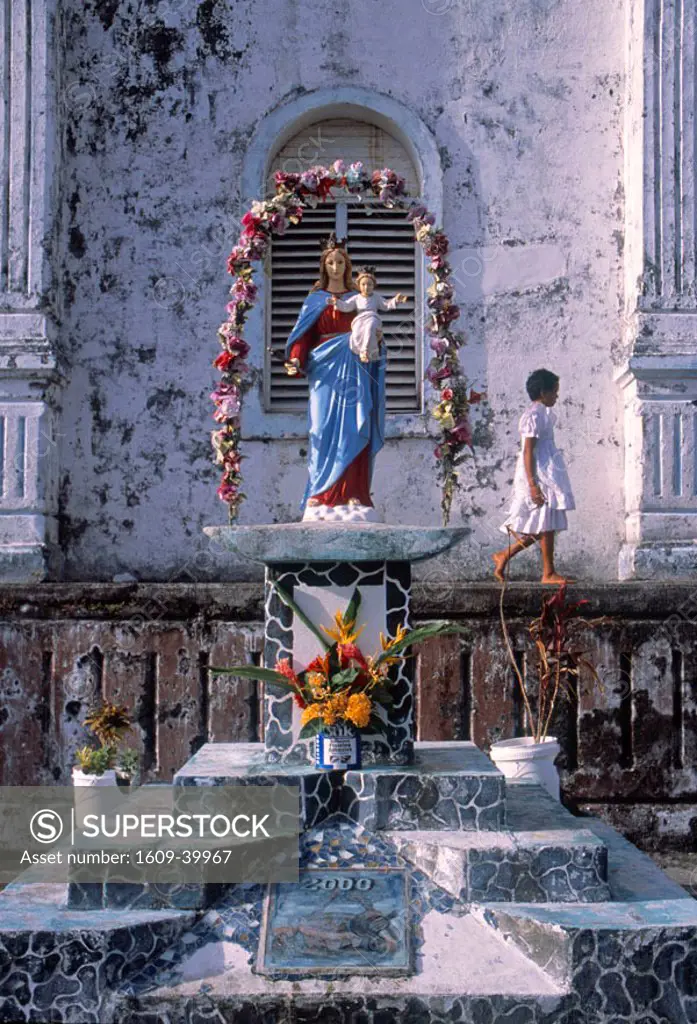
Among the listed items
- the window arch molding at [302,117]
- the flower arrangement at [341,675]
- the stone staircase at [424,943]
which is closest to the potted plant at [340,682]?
the flower arrangement at [341,675]

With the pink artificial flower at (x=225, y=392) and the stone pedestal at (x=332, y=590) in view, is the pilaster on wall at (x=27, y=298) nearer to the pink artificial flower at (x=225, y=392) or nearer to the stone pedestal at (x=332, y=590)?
the pink artificial flower at (x=225, y=392)

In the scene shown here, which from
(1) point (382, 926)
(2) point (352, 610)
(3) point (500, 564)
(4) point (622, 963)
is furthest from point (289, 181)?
(4) point (622, 963)

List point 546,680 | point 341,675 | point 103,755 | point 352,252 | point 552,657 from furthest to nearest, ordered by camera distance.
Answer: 1. point 352,252
2. point 552,657
3. point 546,680
4. point 103,755
5. point 341,675

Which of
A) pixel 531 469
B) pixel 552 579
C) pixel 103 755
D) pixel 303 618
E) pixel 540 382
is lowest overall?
pixel 103 755

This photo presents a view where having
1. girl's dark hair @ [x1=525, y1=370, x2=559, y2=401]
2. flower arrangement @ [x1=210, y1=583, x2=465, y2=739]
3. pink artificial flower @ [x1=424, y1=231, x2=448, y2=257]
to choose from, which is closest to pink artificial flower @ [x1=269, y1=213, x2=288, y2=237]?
pink artificial flower @ [x1=424, y1=231, x2=448, y2=257]

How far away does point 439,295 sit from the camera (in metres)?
6.55

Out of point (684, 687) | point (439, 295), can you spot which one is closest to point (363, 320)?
point (439, 295)

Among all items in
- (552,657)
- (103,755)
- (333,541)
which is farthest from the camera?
(552,657)

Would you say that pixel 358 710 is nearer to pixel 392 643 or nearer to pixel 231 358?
pixel 392 643

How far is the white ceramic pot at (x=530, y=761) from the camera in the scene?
22.3ft

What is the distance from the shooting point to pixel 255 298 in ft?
21.5

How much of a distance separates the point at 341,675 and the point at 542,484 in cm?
335

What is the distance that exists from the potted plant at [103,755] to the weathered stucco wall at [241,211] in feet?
9.67

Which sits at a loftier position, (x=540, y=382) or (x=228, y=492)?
(x=540, y=382)
